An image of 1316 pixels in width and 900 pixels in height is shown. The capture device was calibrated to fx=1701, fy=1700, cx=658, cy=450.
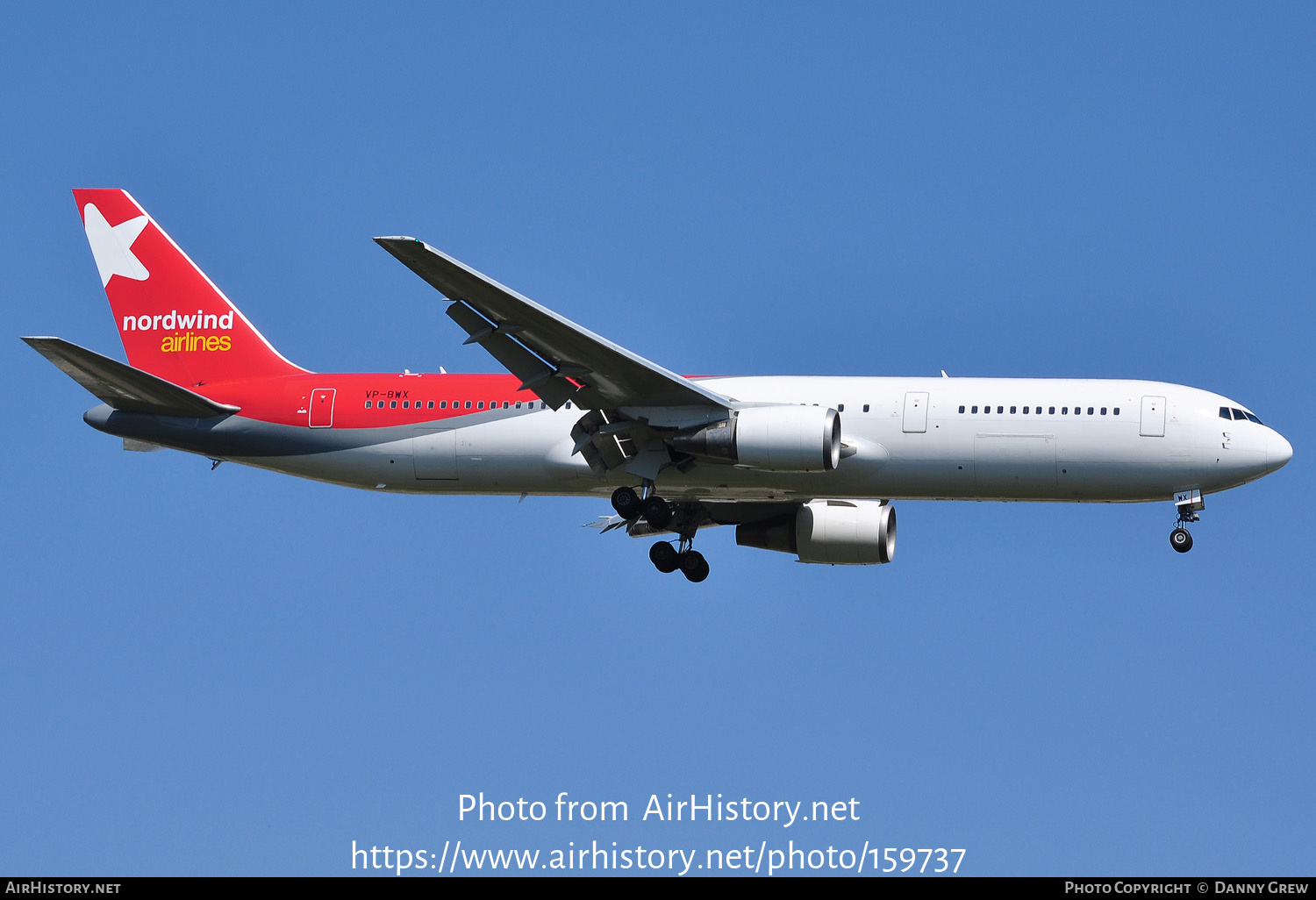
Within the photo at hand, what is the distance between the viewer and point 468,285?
31.5m

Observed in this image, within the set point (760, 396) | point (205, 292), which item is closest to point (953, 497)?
point (760, 396)

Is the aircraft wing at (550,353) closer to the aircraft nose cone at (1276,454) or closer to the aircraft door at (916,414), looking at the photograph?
the aircraft door at (916,414)

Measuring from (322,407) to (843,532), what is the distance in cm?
1195

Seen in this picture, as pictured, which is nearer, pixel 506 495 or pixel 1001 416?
pixel 1001 416

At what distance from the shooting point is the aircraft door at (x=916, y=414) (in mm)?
35031

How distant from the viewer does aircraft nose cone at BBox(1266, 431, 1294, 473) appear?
34375 mm

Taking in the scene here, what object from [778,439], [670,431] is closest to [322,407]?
[670,431]

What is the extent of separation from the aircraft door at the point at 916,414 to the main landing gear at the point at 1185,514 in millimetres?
5334

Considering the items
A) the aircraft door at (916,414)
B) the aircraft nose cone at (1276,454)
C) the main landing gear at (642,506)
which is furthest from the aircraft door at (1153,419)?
the main landing gear at (642,506)

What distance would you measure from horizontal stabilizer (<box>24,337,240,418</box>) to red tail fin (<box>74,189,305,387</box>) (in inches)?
75.7

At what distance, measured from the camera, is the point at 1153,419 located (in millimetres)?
34500
